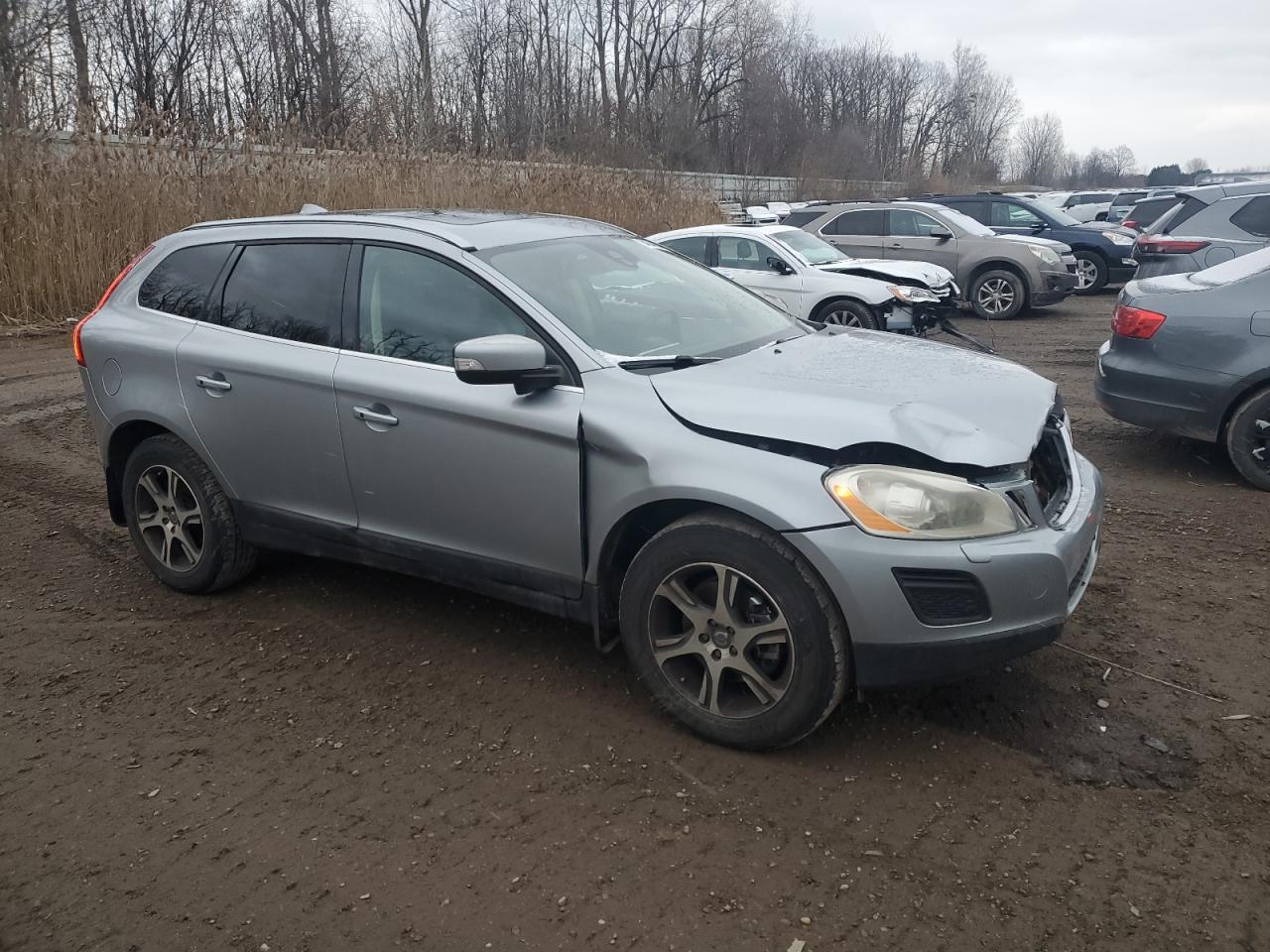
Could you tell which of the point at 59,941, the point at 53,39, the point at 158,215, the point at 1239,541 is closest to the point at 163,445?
the point at 59,941

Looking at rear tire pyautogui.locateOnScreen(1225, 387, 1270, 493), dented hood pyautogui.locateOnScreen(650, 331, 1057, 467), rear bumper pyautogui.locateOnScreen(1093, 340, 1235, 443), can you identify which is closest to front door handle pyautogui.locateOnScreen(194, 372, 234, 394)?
dented hood pyautogui.locateOnScreen(650, 331, 1057, 467)

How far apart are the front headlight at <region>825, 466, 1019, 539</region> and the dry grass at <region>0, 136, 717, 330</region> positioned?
11998 millimetres

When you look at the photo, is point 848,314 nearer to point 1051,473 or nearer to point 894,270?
point 894,270

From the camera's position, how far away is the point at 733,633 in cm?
323

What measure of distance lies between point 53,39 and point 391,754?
79.0ft

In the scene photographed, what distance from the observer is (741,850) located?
2850 mm

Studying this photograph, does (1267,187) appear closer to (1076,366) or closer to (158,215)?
(1076,366)

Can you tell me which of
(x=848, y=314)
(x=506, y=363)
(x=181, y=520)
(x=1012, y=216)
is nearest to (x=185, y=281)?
(x=181, y=520)

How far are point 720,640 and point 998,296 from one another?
495 inches

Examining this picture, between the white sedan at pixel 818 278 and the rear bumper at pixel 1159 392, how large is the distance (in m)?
4.18

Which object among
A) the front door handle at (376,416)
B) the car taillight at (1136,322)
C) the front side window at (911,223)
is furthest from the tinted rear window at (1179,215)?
the front door handle at (376,416)

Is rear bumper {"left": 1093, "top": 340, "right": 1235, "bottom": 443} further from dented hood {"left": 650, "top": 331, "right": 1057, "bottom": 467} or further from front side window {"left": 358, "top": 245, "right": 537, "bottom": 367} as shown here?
front side window {"left": 358, "top": 245, "right": 537, "bottom": 367}

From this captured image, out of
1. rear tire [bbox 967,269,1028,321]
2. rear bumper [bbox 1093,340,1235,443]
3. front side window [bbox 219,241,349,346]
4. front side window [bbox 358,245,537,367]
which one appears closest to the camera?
front side window [bbox 358,245,537,367]

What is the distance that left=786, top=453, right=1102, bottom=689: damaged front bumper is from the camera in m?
2.98
